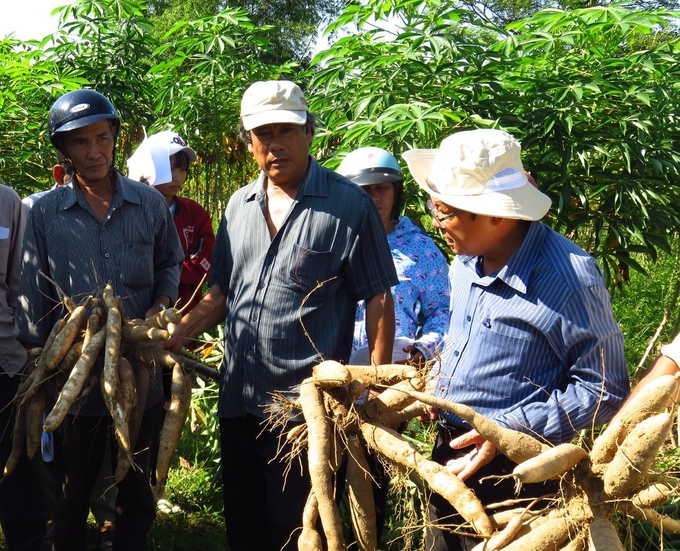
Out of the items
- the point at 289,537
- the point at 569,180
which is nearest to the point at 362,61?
the point at 569,180

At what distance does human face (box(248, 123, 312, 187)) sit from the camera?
8.60 ft

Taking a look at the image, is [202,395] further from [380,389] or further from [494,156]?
[494,156]

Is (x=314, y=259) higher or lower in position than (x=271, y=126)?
lower

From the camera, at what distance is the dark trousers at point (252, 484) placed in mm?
2598

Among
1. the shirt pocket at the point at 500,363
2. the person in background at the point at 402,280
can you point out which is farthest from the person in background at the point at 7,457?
the shirt pocket at the point at 500,363

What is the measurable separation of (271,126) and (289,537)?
1.28m

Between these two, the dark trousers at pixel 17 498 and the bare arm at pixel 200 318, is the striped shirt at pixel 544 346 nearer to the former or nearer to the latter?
the bare arm at pixel 200 318

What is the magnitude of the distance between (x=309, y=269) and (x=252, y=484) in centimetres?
76

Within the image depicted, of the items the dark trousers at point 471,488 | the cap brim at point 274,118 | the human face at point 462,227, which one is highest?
the cap brim at point 274,118

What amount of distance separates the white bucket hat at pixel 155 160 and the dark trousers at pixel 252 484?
138 cm

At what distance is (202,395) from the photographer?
161 inches

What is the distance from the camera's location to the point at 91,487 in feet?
9.50

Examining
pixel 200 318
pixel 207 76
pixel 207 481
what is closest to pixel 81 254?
pixel 200 318

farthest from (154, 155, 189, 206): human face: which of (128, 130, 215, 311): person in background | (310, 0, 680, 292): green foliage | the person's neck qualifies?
the person's neck
